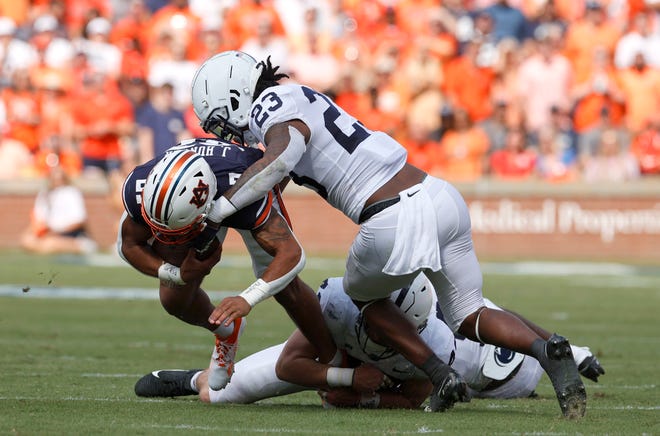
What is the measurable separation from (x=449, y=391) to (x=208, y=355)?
289cm

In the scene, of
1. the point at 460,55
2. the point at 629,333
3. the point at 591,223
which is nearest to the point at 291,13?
the point at 460,55

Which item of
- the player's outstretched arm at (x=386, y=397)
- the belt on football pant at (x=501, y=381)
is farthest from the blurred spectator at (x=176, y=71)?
the player's outstretched arm at (x=386, y=397)

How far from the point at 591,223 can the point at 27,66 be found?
28.2ft

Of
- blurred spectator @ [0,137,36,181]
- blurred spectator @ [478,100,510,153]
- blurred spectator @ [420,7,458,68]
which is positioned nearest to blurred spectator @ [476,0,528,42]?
blurred spectator @ [420,7,458,68]

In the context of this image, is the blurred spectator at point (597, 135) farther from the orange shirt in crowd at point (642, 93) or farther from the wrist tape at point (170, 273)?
the wrist tape at point (170, 273)

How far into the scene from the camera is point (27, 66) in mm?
19141

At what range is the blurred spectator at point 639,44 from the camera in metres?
18.5

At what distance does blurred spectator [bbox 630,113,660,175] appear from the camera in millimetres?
17422

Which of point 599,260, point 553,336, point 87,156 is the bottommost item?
point 599,260

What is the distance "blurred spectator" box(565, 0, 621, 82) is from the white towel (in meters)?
13.4

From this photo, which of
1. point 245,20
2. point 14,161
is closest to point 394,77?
point 245,20

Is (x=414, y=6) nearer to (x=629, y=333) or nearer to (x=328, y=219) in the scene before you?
(x=328, y=219)

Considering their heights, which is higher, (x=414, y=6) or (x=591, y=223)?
(x=414, y=6)

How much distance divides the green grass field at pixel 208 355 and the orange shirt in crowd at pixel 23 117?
3489 mm
